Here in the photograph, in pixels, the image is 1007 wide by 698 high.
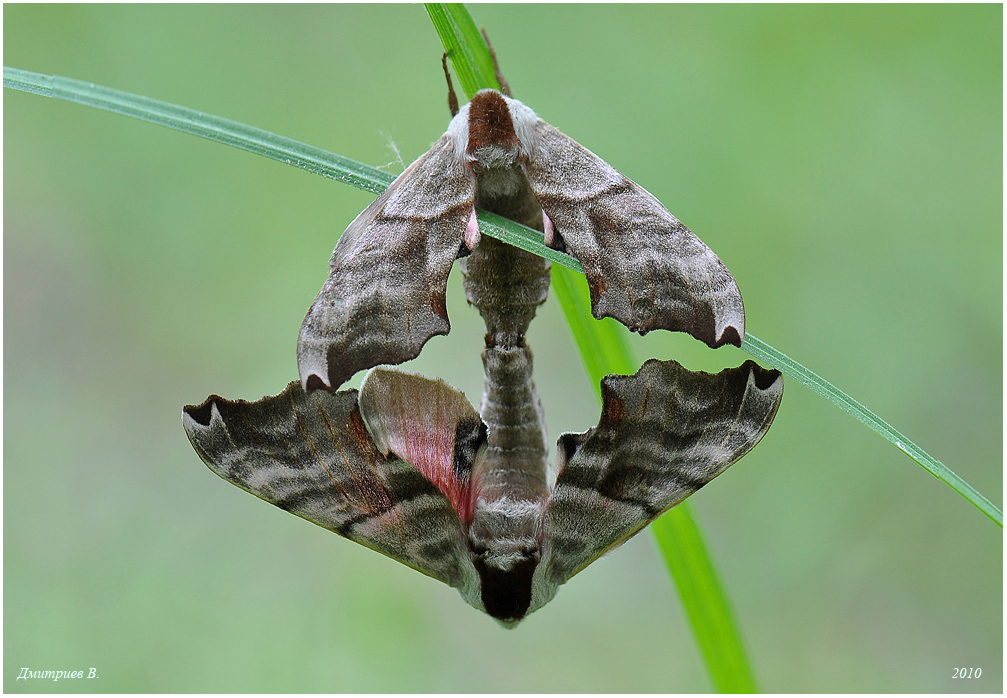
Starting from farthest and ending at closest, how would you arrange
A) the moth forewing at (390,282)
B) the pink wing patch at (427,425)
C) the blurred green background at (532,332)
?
the blurred green background at (532,332), the pink wing patch at (427,425), the moth forewing at (390,282)

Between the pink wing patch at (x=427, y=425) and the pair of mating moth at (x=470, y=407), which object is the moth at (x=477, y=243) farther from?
the pink wing patch at (x=427, y=425)

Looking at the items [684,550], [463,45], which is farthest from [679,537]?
[463,45]

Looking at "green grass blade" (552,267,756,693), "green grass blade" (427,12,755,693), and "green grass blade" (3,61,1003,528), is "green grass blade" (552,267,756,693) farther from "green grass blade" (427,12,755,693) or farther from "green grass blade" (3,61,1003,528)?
"green grass blade" (3,61,1003,528)

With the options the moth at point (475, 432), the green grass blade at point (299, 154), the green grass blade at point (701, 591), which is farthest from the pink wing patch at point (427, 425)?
the green grass blade at point (701, 591)

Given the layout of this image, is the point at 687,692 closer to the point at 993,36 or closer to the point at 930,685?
the point at 930,685

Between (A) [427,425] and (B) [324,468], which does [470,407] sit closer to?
(A) [427,425]

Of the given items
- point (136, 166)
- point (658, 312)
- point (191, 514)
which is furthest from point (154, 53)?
point (658, 312)

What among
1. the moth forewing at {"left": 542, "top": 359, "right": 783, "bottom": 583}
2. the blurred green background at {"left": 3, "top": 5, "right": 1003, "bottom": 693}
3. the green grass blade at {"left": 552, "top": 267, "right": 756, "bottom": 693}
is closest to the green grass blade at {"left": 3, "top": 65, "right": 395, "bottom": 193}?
the green grass blade at {"left": 552, "top": 267, "right": 756, "bottom": 693}

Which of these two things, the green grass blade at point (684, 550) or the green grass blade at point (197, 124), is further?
the green grass blade at point (684, 550)
